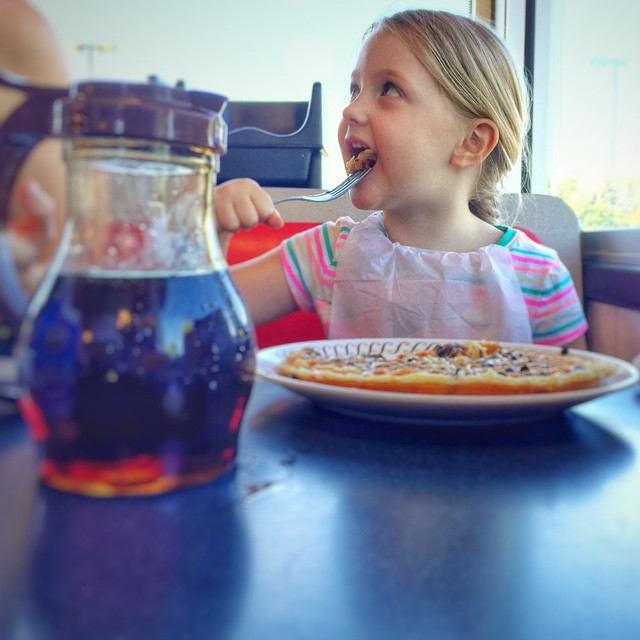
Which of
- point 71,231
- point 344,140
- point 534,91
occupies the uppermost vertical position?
point 534,91

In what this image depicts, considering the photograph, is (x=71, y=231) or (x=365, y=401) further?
(x=365, y=401)

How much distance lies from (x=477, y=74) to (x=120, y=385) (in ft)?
4.70

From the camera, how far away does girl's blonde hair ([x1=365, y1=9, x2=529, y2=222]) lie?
5.06 ft

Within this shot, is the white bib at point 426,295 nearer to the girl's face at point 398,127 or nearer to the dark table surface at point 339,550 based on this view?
the girl's face at point 398,127

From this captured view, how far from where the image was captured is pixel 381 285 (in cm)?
144

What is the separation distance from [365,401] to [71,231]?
22 cm

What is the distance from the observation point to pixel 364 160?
1502 mm

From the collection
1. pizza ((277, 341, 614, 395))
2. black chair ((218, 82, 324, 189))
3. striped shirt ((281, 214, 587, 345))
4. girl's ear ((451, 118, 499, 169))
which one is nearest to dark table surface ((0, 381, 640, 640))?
pizza ((277, 341, 614, 395))

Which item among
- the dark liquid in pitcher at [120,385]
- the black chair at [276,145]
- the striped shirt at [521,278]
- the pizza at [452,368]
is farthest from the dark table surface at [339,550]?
the black chair at [276,145]

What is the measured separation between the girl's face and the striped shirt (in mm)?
137

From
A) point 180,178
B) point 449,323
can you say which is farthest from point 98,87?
point 449,323

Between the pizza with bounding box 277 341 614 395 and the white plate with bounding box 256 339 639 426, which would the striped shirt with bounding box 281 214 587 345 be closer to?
the pizza with bounding box 277 341 614 395

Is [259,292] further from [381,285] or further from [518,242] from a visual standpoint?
[518,242]

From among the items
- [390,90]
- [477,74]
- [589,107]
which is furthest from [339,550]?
[589,107]
